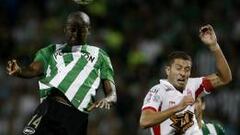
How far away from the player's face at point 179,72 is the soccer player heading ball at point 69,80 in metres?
0.69

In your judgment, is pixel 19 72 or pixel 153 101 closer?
pixel 153 101

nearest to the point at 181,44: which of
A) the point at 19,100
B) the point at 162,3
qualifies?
the point at 162,3

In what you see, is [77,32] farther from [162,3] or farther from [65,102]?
[162,3]

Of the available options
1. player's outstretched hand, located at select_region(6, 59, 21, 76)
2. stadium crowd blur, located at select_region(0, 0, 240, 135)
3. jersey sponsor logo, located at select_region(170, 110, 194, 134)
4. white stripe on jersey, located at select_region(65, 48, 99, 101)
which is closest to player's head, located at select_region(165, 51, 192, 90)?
jersey sponsor logo, located at select_region(170, 110, 194, 134)

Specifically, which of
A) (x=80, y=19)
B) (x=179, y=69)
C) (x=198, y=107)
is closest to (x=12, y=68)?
(x=80, y=19)

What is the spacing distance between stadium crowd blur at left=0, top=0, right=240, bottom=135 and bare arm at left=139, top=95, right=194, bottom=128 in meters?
5.90

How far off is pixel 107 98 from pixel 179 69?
32.3 inches

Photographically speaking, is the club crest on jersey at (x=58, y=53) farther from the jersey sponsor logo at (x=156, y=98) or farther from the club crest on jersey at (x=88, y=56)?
the jersey sponsor logo at (x=156, y=98)

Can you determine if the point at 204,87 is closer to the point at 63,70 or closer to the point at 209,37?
the point at 209,37

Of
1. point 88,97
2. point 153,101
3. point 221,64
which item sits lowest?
point 88,97

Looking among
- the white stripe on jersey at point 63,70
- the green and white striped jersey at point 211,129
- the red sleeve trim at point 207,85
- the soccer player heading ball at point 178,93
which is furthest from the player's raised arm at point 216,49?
the white stripe on jersey at point 63,70

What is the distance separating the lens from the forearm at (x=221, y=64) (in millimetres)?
9484

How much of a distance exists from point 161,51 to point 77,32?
7.26 m

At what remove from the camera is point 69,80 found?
9914mm
